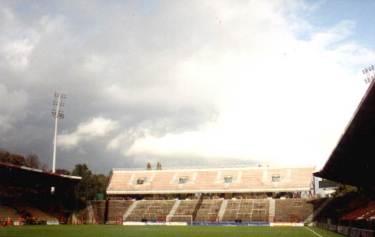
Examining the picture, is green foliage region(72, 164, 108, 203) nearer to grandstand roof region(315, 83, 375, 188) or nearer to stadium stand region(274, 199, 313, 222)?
stadium stand region(274, 199, 313, 222)

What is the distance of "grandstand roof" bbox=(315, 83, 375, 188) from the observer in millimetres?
16763

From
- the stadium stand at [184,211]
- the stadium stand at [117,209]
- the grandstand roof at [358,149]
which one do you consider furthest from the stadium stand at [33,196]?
the grandstand roof at [358,149]

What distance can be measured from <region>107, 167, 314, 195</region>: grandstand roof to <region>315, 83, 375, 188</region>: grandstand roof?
117ft

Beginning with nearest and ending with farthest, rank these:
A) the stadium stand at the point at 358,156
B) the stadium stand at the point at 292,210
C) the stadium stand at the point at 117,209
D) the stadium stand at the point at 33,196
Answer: the stadium stand at the point at 358,156 → the stadium stand at the point at 33,196 → the stadium stand at the point at 292,210 → the stadium stand at the point at 117,209

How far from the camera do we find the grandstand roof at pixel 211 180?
7450 centimetres

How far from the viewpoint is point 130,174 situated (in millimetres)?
86938

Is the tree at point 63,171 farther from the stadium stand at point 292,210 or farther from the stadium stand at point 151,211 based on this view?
the stadium stand at point 292,210

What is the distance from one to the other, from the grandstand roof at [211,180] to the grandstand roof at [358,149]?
35.7 meters

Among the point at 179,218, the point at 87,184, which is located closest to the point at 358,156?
the point at 179,218

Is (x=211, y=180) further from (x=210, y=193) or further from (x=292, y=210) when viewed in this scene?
(x=292, y=210)

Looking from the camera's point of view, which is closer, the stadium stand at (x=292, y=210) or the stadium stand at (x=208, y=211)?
the stadium stand at (x=292, y=210)

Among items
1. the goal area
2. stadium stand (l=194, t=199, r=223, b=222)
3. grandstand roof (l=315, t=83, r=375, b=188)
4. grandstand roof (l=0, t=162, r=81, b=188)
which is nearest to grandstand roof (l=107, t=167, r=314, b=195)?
stadium stand (l=194, t=199, r=223, b=222)

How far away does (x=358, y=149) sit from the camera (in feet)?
80.8

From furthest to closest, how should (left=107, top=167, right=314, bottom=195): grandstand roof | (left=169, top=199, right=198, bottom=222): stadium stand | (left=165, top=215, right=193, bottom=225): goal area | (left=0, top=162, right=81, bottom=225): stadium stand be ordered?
(left=107, top=167, right=314, bottom=195): grandstand roof → (left=169, top=199, right=198, bottom=222): stadium stand → (left=165, top=215, right=193, bottom=225): goal area → (left=0, top=162, right=81, bottom=225): stadium stand
